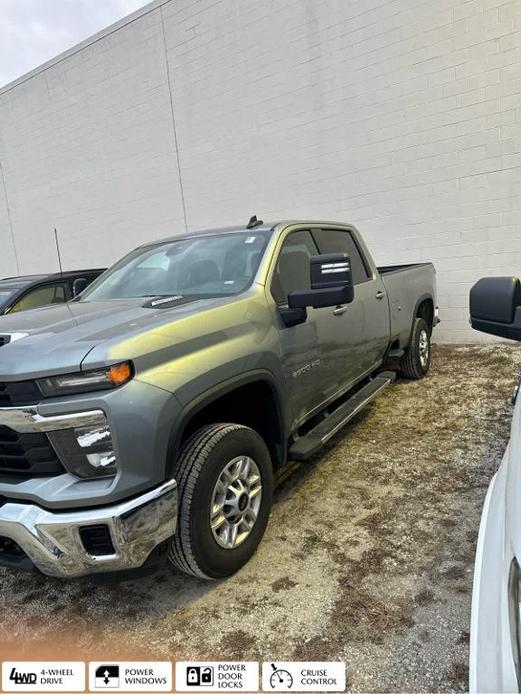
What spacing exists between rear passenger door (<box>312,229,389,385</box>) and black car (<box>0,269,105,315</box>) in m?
3.09

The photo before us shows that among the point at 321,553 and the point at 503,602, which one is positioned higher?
the point at 503,602

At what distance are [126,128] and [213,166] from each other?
254 centimetres

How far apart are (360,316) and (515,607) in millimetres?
3136

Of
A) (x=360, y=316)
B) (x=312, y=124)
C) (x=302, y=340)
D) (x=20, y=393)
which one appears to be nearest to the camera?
(x=20, y=393)

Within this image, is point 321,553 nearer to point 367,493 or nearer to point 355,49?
point 367,493

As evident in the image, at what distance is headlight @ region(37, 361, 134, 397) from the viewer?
82.7 inches

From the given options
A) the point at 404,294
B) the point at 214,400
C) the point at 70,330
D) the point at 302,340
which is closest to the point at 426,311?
the point at 404,294

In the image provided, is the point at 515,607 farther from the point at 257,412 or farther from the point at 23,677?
the point at 23,677

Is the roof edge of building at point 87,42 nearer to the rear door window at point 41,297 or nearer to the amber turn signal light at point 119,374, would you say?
the rear door window at point 41,297

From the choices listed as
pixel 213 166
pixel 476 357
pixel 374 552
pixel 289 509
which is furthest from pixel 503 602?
pixel 213 166

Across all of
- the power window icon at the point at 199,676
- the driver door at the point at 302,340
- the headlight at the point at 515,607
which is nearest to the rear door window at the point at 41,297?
the driver door at the point at 302,340

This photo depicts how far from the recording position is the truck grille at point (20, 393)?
213cm

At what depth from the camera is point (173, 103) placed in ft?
32.0

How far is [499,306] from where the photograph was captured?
84.5 inches
